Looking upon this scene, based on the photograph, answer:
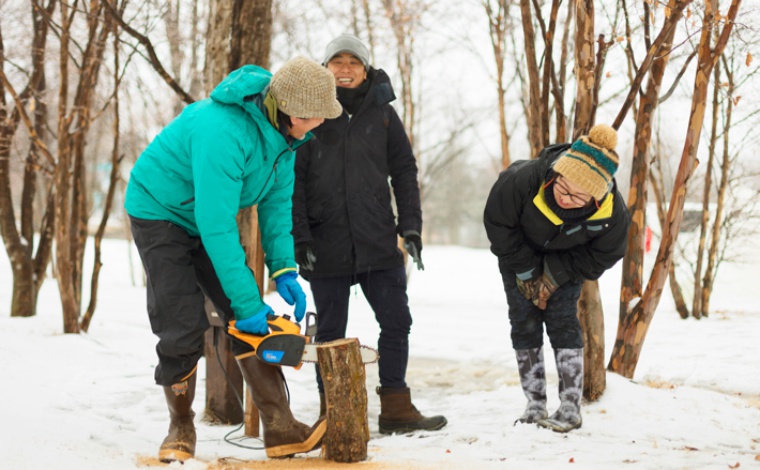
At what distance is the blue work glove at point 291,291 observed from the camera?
10.4ft

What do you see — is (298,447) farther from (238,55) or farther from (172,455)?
(238,55)

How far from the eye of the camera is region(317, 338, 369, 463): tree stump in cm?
292

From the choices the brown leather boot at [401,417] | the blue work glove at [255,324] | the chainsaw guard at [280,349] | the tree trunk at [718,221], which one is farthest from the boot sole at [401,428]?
the tree trunk at [718,221]

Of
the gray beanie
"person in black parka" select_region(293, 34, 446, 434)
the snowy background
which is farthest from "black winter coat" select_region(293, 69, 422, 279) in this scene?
the snowy background

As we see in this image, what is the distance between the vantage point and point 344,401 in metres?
2.96

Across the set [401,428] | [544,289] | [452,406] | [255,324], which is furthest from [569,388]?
[255,324]

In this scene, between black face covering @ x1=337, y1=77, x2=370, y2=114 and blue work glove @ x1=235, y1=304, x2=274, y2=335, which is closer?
blue work glove @ x1=235, y1=304, x2=274, y2=335

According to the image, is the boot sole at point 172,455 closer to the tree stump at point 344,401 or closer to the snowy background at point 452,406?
the snowy background at point 452,406

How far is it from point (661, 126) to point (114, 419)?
27.2 ft

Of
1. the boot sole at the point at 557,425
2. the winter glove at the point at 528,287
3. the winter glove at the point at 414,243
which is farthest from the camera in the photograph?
the winter glove at the point at 414,243

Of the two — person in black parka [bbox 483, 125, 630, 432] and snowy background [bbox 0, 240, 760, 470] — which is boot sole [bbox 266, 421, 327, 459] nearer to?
Answer: snowy background [bbox 0, 240, 760, 470]

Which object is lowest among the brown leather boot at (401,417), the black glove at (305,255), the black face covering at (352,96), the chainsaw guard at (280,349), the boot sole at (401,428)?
the boot sole at (401,428)

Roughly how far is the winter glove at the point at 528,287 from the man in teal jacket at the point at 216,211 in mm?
1238

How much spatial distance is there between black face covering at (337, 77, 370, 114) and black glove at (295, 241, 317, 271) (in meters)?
0.76
